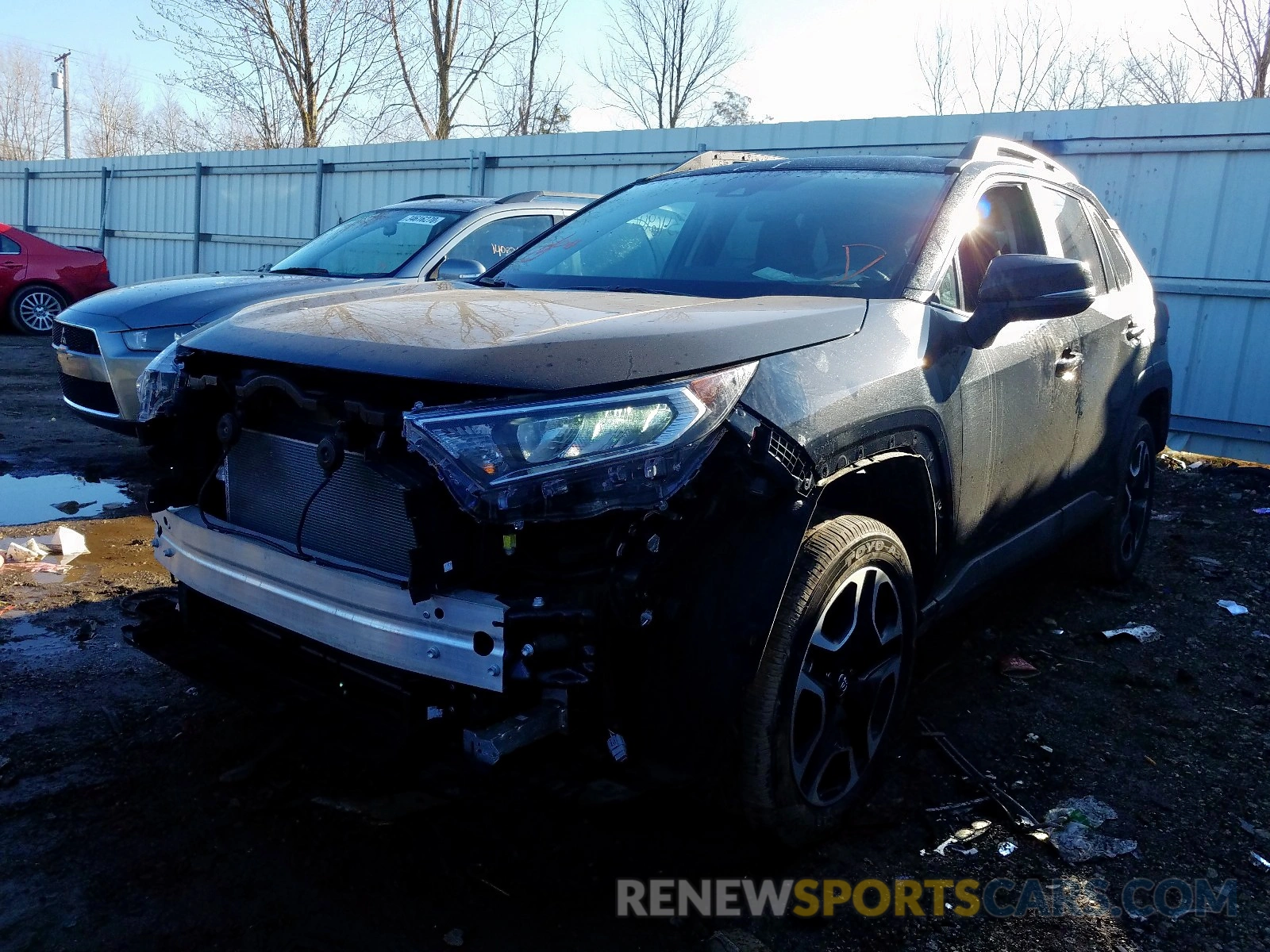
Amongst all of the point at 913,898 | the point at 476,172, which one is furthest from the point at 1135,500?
the point at 476,172

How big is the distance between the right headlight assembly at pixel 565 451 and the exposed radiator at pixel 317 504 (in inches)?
8.7

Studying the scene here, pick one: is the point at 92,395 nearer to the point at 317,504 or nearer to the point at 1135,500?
the point at 317,504

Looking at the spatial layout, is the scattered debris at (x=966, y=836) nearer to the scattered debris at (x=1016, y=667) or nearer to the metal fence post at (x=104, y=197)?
the scattered debris at (x=1016, y=667)

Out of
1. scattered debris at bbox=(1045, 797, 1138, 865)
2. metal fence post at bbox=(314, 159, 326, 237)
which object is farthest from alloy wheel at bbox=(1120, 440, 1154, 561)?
metal fence post at bbox=(314, 159, 326, 237)

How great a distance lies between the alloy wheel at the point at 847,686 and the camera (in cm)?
252

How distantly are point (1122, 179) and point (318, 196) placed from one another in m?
11.0

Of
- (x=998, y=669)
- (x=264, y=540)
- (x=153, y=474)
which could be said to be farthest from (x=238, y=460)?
(x=153, y=474)

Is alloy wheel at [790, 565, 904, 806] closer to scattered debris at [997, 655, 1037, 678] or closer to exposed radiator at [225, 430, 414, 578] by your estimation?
exposed radiator at [225, 430, 414, 578]

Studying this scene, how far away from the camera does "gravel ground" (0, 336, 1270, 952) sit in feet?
7.49

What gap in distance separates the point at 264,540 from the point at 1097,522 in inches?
149

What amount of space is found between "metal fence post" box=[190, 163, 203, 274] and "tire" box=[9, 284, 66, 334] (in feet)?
8.80

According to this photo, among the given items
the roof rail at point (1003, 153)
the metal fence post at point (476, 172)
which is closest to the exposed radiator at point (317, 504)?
the roof rail at point (1003, 153)

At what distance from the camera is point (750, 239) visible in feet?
11.3

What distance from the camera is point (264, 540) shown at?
2533mm
